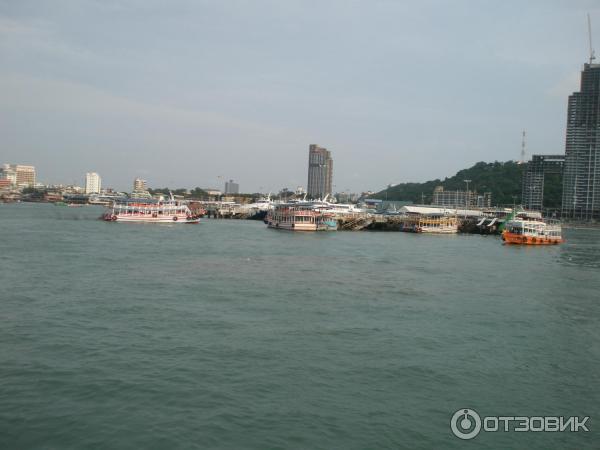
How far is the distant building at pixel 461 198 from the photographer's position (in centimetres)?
13180

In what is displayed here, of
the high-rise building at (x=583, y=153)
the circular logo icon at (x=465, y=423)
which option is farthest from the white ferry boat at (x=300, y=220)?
the high-rise building at (x=583, y=153)

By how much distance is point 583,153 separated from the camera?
114 meters

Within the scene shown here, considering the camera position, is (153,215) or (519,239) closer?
(519,239)

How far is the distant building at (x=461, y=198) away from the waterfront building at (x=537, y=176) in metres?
9.43

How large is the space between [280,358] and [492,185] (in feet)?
474

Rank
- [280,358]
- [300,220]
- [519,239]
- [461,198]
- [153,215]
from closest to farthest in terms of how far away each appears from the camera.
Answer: [280,358] → [519,239] → [300,220] → [153,215] → [461,198]

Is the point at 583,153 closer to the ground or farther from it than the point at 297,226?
farther from it

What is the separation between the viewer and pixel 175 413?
8.58 m

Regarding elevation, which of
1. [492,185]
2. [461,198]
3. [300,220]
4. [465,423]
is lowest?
[465,423]

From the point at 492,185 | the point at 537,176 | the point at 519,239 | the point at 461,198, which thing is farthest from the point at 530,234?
the point at 492,185

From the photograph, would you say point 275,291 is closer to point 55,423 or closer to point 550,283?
point 55,423

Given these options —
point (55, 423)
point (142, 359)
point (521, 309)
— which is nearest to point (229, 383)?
point (142, 359)

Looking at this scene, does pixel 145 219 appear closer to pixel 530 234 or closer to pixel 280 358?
pixel 530 234

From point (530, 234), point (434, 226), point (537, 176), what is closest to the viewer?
point (530, 234)
